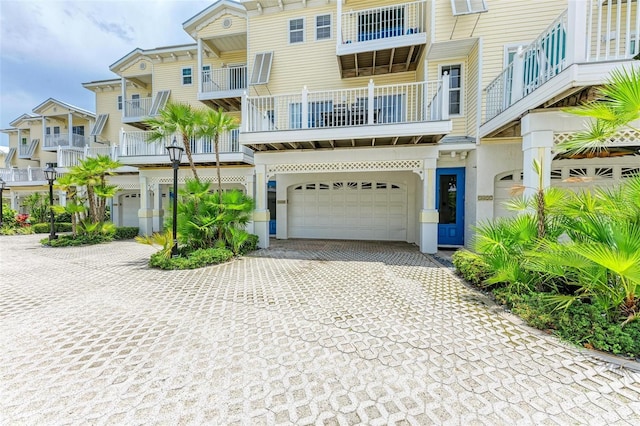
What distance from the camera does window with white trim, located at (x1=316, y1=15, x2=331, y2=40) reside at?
1096 centimetres

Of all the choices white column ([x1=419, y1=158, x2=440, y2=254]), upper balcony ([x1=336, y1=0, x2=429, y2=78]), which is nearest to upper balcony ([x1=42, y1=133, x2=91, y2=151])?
upper balcony ([x1=336, y1=0, x2=429, y2=78])

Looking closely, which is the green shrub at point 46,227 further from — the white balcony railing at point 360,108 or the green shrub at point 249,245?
the white balcony railing at point 360,108

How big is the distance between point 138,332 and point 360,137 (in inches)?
262

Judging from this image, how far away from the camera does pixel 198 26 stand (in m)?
12.4

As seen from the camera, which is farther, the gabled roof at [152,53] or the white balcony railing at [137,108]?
the white balcony railing at [137,108]

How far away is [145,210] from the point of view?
484 inches

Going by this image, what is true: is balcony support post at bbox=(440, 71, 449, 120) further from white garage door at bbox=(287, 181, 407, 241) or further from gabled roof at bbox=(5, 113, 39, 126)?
gabled roof at bbox=(5, 113, 39, 126)

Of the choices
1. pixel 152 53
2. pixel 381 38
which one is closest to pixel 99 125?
pixel 152 53

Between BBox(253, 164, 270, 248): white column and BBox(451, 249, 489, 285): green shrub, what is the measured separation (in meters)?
6.09

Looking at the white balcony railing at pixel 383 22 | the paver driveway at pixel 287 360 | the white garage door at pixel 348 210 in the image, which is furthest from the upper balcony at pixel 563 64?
the white garage door at pixel 348 210

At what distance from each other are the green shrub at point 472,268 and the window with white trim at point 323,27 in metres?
9.80

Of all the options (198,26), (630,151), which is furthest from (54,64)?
(630,151)

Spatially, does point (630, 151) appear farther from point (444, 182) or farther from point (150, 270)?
point (150, 270)

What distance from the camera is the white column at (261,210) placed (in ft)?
31.1
